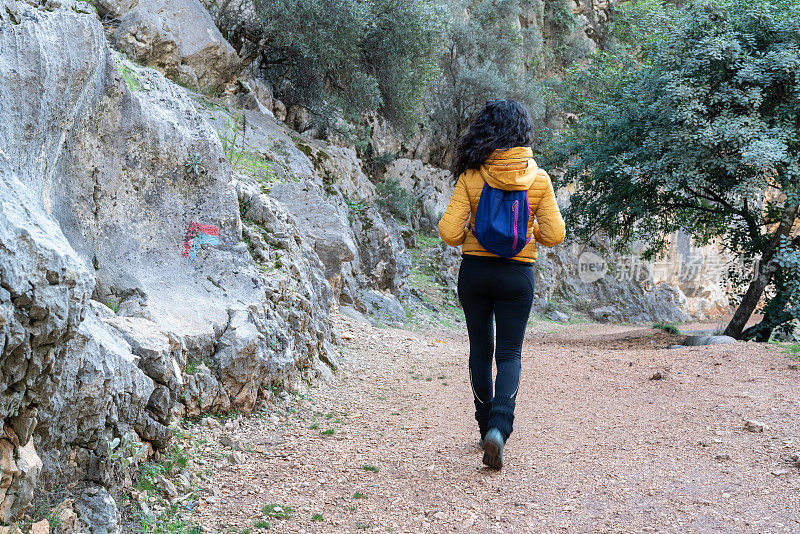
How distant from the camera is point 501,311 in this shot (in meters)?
3.19

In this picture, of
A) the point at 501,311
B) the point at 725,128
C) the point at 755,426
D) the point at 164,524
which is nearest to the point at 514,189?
the point at 501,311

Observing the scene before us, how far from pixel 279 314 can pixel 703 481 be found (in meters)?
3.67

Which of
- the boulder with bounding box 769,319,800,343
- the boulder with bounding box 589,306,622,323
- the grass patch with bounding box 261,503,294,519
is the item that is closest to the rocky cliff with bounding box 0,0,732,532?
the grass patch with bounding box 261,503,294,519

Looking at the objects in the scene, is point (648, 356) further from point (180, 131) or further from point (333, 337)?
point (180, 131)

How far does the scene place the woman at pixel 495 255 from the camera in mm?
3137

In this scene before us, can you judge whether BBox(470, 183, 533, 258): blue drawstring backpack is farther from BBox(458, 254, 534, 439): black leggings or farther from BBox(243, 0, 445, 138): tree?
BBox(243, 0, 445, 138): tree

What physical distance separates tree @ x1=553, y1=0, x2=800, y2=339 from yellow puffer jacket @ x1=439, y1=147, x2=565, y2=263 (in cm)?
588

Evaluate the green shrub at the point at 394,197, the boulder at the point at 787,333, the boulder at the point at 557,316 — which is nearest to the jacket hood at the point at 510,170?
the boulder at the point at 787,333

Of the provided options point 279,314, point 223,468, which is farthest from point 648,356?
point 223,468

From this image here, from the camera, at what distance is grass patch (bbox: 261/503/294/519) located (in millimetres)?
2753

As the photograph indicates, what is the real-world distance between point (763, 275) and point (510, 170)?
25.5ft

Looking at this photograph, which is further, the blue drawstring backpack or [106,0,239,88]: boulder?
[106,0,239,88]: boulder

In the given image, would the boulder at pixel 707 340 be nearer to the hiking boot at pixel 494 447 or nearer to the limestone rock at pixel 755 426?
the limestone rock at pixel 755 426

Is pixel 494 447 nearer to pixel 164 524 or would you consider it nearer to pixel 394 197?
pixel 164 524
